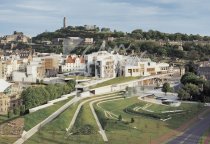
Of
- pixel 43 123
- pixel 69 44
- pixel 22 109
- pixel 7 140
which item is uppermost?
pixel 69 44

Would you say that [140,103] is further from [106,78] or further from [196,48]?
[196,48]

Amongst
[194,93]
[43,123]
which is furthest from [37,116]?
[194,93]

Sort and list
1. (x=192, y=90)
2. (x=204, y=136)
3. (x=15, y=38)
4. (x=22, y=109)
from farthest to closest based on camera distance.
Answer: (x=15, y=38), (x=192, y=90), (x=22, y=109), (x=204, y=136)

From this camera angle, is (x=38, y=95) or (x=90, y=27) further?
(x=90, y=27)

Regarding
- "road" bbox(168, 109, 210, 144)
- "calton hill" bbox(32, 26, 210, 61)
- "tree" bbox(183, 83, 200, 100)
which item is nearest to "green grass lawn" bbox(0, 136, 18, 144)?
"road" bbox(168, 109, 210, 144)

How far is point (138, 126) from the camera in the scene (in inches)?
1193

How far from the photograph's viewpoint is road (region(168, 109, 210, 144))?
90.4 feet

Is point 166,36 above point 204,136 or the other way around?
above

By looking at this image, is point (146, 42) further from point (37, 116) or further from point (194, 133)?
point (37, 116)

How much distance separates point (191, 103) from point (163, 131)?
1000 cm

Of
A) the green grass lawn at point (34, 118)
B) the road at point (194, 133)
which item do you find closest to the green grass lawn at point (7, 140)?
the green grass lawn at point (34, 118)

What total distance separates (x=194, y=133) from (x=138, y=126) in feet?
11.7

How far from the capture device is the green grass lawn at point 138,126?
90.0 ft

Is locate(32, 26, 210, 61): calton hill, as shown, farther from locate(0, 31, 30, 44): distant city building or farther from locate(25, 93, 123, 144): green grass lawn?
→ locate(25, 93, 123, 144): green grass lawn
